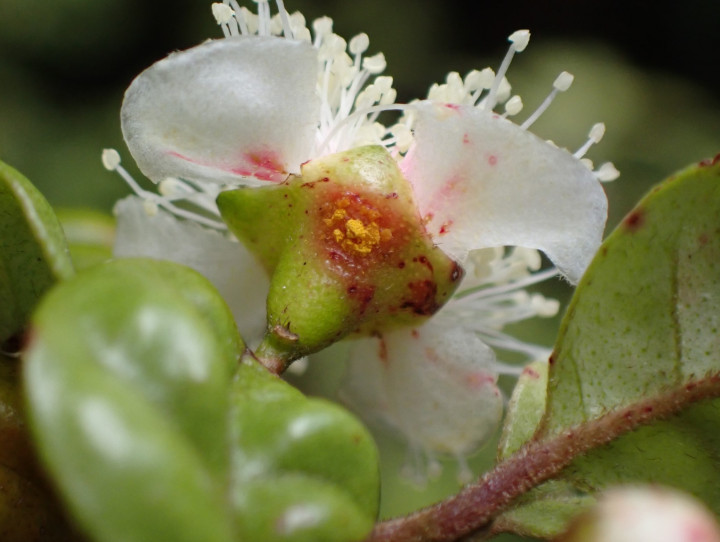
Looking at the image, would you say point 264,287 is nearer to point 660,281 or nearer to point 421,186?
point 421,186

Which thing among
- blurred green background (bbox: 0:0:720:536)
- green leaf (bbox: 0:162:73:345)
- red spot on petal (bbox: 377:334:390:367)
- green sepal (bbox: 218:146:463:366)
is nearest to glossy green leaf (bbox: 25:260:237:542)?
green leaf (bbox: 0:162:73:345)

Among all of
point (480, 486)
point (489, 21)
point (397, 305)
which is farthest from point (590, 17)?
point (480, 486)

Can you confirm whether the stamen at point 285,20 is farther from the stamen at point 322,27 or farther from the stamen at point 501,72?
the stamen at point 501,72

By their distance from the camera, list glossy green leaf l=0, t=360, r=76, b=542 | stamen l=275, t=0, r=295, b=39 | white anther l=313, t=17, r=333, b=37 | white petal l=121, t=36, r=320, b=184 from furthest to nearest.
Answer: white anther l=313, t=17, r=333, b=37, stamen l=275, t=0, r=295, b=39, white petal l=121, t=36, r=320, b=184, glossy green leaf l=0, t=360, r=76, b=542

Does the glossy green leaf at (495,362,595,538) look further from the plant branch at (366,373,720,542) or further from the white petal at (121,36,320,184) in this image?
the white petal at (121,36,320,184)

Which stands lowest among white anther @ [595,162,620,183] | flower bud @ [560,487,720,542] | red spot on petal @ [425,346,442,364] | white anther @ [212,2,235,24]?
red spot on petal @ [425,346,442,364]

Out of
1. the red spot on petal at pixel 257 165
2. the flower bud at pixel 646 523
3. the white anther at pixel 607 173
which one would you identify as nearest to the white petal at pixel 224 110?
the red spot on petal at pixel 257 165
